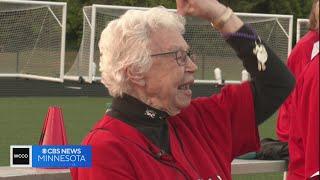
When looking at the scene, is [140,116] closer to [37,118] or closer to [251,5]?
[37,118]

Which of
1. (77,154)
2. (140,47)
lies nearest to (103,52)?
(140,47)

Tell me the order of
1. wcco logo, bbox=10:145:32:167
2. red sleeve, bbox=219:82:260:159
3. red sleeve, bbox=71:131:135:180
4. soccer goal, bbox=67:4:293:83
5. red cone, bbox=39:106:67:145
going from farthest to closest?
soccer goal, bbox=67:4:293:83, red cone, bbox=39:106:67:145, wcco logo, bbox=10:145:32:167, red sleeve, bbox=219:82:260:159, red sleeve, bbox=71:131:135:180

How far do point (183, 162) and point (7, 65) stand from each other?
48.3ft

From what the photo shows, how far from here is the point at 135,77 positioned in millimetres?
2744

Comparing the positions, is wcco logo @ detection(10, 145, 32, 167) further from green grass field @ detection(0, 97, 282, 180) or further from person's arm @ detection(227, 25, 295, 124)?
green grass field @ detection(0, 97, 282, 180)

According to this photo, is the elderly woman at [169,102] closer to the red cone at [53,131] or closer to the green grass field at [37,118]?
the red cone at [53,131]

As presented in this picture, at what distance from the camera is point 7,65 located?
17.0 m

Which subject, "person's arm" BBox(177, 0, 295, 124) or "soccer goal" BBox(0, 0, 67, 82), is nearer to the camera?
"person's arm" BBox(177, 0, 295, 124)

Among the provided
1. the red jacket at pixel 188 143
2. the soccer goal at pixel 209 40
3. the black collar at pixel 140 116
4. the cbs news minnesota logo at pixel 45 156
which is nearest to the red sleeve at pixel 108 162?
the red jacket at pixel 188 143

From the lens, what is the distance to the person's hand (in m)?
2.78

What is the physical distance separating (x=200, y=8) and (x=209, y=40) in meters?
15.4

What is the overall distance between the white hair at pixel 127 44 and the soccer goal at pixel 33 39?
14.2 m

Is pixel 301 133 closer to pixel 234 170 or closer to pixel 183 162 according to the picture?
pixel 183 162

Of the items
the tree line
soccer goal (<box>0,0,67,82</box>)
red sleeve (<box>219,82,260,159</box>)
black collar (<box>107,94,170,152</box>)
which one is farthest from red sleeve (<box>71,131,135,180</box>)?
the tree line
